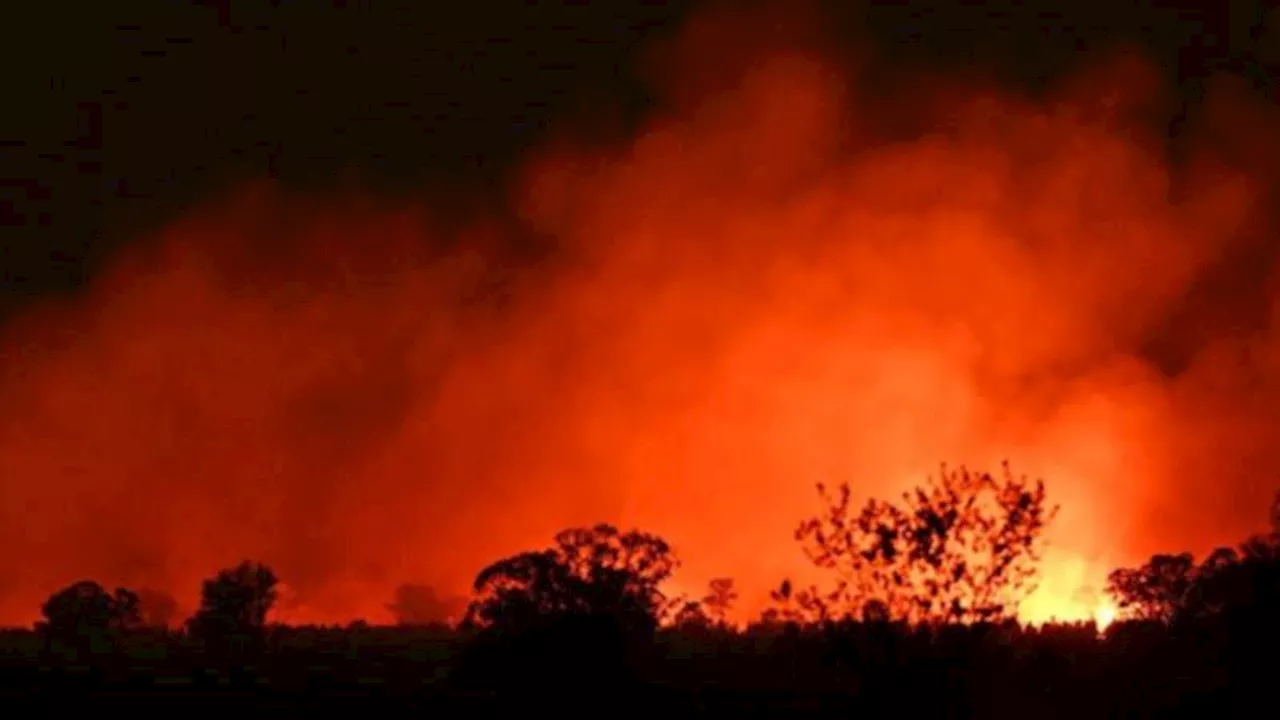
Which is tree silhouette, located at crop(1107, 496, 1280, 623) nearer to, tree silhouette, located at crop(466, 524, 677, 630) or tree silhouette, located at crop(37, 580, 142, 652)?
tree silhouette, located at crop(466, 524, 677, 630)

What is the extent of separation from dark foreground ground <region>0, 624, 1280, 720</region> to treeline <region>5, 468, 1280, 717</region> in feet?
0.31

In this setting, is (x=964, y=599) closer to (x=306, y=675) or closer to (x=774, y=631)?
(x=306, y=675)

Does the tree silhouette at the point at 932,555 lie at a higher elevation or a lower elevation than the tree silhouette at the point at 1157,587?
lower

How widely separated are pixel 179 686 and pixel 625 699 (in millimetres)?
19649

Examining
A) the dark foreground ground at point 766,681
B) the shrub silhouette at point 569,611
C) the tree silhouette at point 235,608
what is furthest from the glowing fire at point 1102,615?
the shrub silhouette at point 569,611

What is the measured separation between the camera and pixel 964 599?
1238 inches

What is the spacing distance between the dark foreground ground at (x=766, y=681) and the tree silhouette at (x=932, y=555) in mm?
623

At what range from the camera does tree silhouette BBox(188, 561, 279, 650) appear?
108 metres

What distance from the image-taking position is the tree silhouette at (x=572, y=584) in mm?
56938

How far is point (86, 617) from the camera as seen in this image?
118 meters

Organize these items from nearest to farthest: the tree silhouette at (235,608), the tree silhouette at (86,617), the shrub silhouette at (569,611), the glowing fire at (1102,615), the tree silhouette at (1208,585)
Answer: the shrub silhouette at (569,611)
the tree silhouette at (1208,585)
the tree silhouette at (235,608)
the tree silhouette at (86,617)
the glowing fire at (1102,615)

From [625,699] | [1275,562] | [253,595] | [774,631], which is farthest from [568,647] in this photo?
[774,631]

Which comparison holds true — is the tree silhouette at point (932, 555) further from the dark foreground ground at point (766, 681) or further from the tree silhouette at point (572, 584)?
the tree silhouette at point (572, 584)

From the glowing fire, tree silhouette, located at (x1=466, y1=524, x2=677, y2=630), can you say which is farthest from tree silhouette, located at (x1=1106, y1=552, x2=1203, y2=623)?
tree silhouette, located at (x1=466, y1=524, x2=677, y2=630)
